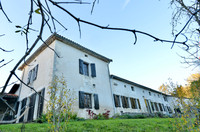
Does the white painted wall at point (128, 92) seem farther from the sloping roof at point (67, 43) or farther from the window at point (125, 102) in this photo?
the sloping roof at point (67, 43)

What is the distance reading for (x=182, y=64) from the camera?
3.68m

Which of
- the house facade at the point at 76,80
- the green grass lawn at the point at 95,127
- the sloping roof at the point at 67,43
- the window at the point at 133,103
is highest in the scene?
the sloping roof at the point at 67,43

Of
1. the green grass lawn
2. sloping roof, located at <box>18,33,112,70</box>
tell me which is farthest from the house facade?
the green grass lawn

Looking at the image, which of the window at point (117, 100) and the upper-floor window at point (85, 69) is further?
the window at point (117, 100)

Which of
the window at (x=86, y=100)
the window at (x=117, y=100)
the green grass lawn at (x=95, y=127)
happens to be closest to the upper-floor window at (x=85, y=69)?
the window at (x=86, y=100)

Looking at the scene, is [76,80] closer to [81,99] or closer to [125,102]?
[81,99]

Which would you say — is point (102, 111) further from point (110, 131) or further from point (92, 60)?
point (110, 131)

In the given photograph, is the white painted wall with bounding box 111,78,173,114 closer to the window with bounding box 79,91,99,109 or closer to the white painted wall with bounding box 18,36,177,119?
the white painted wall with bounding box 18,36,177,119

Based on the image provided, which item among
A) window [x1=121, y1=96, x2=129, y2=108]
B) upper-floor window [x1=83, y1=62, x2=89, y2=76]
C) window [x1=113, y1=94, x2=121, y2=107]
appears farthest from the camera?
window [x1=121, y1=96, x2=129, y2=108]

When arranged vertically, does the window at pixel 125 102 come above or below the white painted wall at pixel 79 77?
below

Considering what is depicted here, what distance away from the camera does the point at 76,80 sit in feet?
30.0

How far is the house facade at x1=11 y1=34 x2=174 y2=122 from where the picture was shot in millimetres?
8336

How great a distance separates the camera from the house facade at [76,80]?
834 cm

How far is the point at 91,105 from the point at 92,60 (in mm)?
4348
